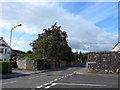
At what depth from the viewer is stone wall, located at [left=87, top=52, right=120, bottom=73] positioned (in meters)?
29.1

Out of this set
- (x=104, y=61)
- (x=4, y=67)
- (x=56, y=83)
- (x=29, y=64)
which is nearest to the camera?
(x=56, y=83)

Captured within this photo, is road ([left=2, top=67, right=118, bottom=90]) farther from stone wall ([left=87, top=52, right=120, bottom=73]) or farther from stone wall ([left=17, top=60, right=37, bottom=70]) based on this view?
stone wall ([left=17, top=60, right=37, bottom=70])

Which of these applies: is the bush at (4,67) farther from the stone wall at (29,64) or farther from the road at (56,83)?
the stone wall at (29,64)

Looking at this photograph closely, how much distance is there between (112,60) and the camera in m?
29.3

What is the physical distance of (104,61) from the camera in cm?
2964

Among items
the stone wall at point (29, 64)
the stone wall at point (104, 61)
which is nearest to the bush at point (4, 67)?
the stone wall at point (29, 64)

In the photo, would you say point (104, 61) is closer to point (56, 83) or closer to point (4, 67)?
point (4, 67)

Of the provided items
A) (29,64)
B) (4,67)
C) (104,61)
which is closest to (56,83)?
(4,67)

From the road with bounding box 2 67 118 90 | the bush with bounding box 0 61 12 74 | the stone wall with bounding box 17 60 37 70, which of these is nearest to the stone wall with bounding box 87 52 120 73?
the road with bounding box 2 67 118 90

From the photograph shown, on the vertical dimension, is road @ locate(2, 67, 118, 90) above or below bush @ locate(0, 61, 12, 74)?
below

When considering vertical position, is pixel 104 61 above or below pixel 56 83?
above

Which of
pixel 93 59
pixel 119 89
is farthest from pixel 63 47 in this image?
pixel 119 89

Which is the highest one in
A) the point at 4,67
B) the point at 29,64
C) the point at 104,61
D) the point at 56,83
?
the point at 104,61

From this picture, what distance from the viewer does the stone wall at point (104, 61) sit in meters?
29.1
